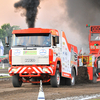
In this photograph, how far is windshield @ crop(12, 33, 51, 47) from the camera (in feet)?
45.2

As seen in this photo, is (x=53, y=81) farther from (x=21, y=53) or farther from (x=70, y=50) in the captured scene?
(x=70, y=50)

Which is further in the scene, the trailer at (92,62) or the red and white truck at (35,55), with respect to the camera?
the trailer at (92,62)

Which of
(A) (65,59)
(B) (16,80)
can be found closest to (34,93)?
(B) (16,80)

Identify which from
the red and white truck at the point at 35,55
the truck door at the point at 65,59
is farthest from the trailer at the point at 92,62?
the red and white truck at the point at 35,55

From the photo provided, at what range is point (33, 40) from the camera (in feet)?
45.4

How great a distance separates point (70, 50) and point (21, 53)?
11.9ft

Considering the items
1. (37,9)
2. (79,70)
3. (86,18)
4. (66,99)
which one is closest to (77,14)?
(86,18)

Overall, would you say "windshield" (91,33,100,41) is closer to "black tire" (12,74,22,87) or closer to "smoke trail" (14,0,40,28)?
"smoke trail" (14,0,40,28)

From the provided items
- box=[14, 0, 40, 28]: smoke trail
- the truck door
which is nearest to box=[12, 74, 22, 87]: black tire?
the truck door

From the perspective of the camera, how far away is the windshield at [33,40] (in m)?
13.8

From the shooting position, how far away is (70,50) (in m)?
16.4

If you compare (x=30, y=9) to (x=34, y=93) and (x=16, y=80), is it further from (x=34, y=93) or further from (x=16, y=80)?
(x=34, y=93)

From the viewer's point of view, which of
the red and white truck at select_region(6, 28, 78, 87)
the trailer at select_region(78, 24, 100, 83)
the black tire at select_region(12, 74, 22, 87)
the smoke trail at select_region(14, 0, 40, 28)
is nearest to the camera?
the red and white truck at select_region(6, 28, 78, 87)

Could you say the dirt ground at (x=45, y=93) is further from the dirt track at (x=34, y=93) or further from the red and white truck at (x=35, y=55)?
the red and white truck at (x=35, y=55)
